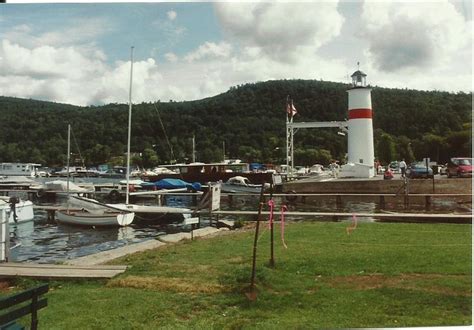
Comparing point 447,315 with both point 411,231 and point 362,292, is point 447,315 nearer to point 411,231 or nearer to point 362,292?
point 362,292

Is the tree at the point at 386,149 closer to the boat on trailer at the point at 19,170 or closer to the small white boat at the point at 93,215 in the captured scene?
the small white boat at the point at 93,215

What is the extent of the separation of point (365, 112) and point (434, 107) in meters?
4.62

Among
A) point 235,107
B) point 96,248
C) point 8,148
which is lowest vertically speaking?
point 96,248

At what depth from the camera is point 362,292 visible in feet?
20.8

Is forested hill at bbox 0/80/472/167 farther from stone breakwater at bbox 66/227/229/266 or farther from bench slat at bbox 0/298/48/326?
bench slat at bbox 0/298/48/326

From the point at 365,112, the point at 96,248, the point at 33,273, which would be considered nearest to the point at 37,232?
the point at 96,248

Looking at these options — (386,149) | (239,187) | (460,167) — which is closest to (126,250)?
(239,187)

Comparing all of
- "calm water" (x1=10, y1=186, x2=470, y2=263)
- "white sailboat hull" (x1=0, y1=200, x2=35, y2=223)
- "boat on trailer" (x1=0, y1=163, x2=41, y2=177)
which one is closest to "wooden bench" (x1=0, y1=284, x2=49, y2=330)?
"calm water" (x1=10, y1=186, x2=470, y2=263)

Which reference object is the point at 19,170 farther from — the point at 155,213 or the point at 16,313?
the point at 16,313

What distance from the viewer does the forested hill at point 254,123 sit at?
18469mm

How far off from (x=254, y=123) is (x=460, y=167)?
13280 millimetres

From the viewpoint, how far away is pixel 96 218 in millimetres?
19562

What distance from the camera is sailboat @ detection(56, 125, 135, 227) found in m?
19.3

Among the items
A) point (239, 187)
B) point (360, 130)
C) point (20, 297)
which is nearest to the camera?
point (20, 297)
